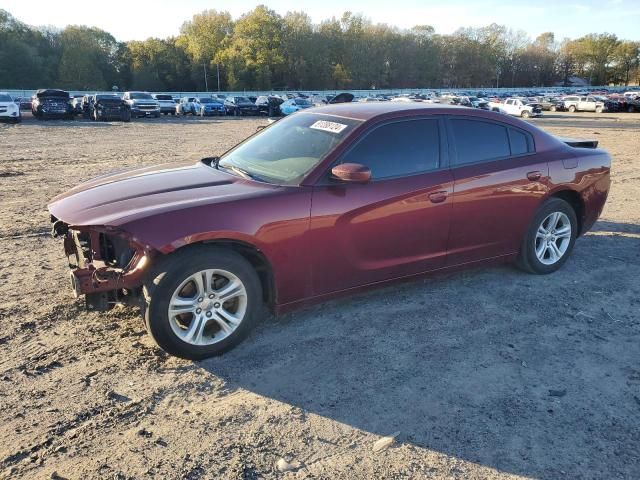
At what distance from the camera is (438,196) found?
4270 mm

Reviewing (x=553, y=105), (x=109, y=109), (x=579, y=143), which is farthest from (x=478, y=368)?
(x=553, y=105)

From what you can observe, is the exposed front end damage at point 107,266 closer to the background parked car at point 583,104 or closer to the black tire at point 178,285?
the black tire at point 178,285

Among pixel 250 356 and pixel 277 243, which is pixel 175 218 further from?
pixel 250 356

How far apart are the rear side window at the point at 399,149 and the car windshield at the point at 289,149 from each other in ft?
0.61

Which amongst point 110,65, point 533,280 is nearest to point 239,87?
point 110,65

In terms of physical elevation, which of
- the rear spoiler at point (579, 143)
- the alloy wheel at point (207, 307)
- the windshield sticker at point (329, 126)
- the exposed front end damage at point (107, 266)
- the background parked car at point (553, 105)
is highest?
the background parked car at point (553, 105)

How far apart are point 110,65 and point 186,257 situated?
99129mm

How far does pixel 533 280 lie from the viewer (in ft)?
16.6

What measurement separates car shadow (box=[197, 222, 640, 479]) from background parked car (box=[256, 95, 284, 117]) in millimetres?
37571

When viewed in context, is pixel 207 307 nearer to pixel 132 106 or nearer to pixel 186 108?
pixel 132 106

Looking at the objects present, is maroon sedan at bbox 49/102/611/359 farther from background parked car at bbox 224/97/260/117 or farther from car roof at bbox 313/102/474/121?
background parked car at bbox 224/97/260/117

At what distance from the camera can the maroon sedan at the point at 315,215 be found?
338cm

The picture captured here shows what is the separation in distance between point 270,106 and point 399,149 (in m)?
38.0

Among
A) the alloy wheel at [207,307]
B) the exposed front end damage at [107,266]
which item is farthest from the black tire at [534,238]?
the exposed front end damage at [107,266]
